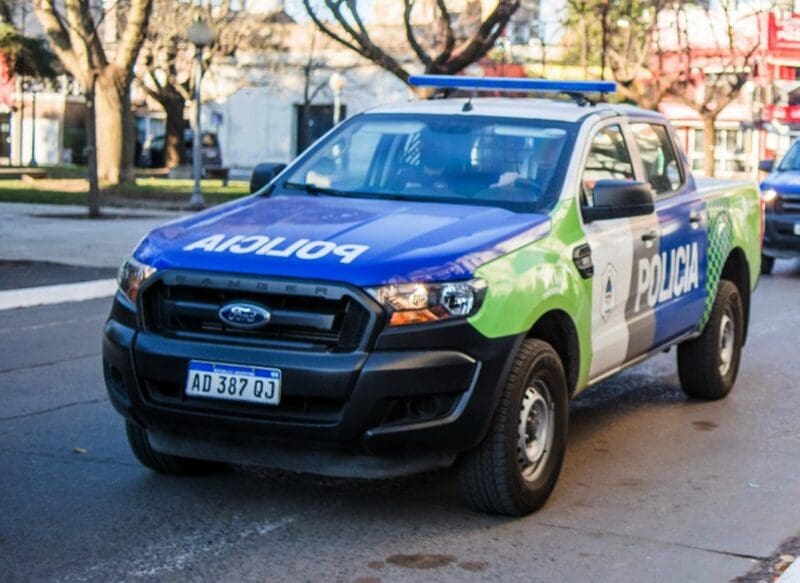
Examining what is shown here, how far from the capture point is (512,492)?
19.3 feet

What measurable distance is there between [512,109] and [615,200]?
2.92 feet

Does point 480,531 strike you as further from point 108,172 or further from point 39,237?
point 108,172

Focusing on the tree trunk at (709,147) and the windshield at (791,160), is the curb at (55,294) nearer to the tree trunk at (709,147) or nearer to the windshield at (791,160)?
the windshield at (791,160)

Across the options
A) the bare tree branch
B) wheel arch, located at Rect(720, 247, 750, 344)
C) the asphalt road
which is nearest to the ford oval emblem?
the asphalt road

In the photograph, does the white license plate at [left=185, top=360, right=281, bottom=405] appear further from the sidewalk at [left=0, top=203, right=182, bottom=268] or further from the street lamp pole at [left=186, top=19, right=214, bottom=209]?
the street lamp pole at [left=186, top=19, right=214, bottom=209]

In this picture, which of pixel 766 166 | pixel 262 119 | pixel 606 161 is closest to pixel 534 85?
pixel 606 161

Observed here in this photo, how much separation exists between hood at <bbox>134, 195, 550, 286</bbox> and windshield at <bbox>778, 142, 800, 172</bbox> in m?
13.9

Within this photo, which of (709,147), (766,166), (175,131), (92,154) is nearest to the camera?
(766,166)

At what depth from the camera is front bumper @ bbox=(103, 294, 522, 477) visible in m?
5.50

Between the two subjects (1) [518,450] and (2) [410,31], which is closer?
(1) [518,450]

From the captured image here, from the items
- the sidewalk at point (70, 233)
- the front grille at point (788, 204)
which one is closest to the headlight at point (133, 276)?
the sidewalk at point (70, 233)

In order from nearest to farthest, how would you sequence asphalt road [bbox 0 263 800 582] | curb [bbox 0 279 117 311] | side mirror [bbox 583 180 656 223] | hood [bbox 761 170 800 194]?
asphalt road [bbox 0 263 800 582] → side mirror [bbox 583 180 656 223] → curb [bbox 0 279 117 311] → hood [bbox 761 170 800 194]

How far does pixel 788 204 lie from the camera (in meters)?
18.5

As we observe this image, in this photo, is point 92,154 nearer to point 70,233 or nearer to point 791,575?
point 70,233
